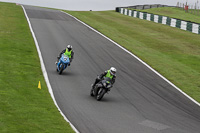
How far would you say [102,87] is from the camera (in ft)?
55.3

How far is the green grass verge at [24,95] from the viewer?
12031mm

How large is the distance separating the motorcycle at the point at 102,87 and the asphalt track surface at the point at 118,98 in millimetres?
327

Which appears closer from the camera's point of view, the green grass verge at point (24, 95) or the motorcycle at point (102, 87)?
the green grass verge at point (24, 95)

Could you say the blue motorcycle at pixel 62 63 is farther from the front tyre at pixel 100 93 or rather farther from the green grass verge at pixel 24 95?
the front tyre at pixel 100 93

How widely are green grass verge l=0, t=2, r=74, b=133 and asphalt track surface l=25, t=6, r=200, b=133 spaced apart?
0.74 metres

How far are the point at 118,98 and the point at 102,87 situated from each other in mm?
1327

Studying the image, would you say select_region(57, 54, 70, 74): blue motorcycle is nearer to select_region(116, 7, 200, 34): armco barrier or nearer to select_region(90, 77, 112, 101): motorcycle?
select_region(90, 77, 112, 101): motorcycle

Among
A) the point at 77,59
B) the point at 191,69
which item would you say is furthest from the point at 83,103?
the point at 191,69

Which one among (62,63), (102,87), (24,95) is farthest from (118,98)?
(62,63)

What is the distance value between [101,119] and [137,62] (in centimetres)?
1242

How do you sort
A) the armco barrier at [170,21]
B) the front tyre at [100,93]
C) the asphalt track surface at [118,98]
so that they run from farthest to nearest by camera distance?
the armco barrier at [170,21]
the front tyre at [100,93]
the asphalt track surface at [118,98]

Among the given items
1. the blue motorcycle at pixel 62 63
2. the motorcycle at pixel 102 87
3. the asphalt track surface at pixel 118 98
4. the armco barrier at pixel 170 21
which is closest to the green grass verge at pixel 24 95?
the asphalt track surface at pixel 118 98

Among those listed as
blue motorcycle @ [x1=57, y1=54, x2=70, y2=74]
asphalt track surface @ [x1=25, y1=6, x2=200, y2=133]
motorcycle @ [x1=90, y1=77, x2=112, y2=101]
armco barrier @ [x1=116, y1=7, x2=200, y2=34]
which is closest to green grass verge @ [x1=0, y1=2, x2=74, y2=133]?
asphalt track surface @ [x1=25, y1=6, x2=200, y2=133]

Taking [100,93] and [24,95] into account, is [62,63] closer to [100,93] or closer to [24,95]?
[100,93]
